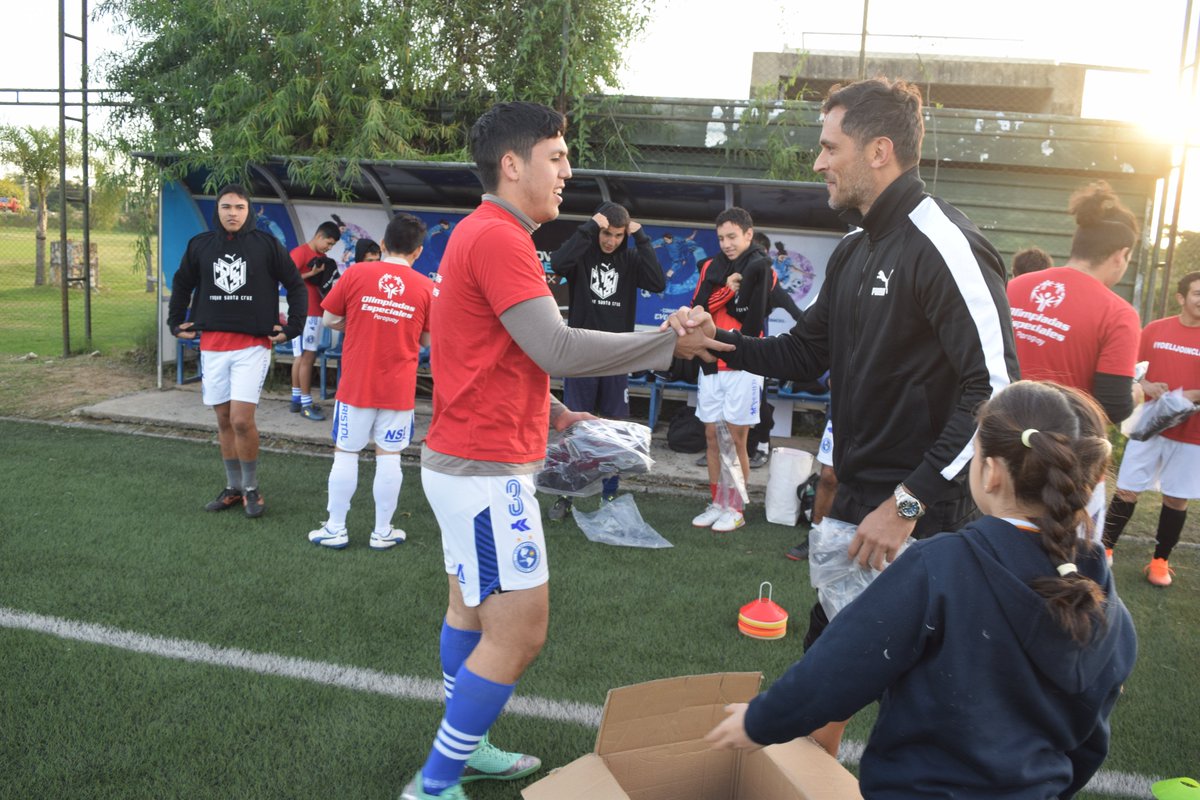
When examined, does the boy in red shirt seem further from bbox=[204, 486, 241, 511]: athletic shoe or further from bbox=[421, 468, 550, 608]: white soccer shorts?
bbox=[204, 486, 241, 511]: athletic shoe

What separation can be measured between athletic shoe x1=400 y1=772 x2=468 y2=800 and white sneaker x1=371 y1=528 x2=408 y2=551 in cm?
277

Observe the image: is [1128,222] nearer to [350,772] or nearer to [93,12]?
[350,772]

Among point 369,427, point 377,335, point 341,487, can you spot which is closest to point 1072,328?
point 377,335

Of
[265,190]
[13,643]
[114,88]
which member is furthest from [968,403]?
[114,88]

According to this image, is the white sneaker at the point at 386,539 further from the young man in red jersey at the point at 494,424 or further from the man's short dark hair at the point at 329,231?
the man's short dark hair at the point at 329,231

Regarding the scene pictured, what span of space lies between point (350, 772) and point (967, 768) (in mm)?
2119

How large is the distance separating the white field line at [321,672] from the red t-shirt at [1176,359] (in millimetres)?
3098

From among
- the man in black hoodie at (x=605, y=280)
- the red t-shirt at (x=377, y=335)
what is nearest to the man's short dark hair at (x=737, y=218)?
the man in black hoodie at (x=605, y=280)

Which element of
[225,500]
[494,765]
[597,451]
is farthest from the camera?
[225,500]

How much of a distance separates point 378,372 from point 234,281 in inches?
53.1

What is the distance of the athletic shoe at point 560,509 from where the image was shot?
245 inches

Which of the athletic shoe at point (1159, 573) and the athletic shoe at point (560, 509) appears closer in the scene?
the athletic shoe at point (1159, 573)

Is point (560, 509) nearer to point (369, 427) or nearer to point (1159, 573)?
point (369, 427)

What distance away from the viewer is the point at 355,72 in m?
9.38
